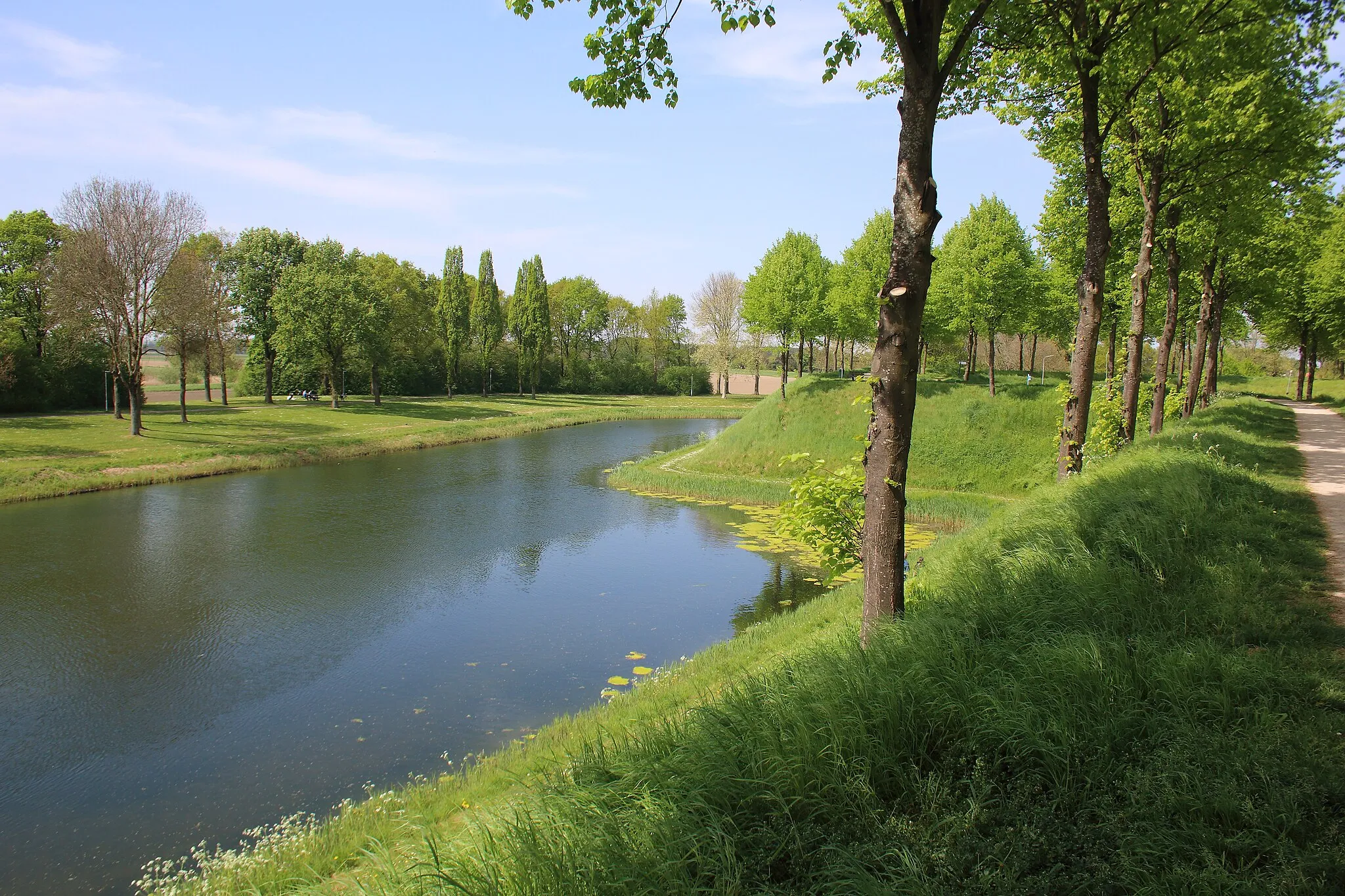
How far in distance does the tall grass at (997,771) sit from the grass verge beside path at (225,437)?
28282mm

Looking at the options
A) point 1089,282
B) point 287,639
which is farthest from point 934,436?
point 287,639

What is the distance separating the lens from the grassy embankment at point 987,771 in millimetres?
2996

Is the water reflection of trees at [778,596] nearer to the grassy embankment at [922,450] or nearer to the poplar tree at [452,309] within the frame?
the grassy embankment at [922,450]

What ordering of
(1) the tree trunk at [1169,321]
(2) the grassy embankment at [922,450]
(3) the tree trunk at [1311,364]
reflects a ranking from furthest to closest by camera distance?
(3) the tree trunk at [1311,364]
(2) the grassy embankment at [922,450]
(1) the tree trunk at [1169,321]

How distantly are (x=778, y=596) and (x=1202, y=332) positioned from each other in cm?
1493

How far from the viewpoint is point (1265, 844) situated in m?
2.84

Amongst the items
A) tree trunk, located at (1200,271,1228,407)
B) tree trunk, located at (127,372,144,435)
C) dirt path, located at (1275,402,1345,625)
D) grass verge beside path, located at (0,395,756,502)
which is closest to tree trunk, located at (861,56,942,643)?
dirt path, located at (1275,402,1345,625)

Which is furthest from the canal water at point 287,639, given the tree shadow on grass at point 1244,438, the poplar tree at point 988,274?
the poplar tree at point 988,274

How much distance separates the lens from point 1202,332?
20.1 meters

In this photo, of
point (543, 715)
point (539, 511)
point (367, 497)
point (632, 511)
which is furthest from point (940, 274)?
point (543, 715)

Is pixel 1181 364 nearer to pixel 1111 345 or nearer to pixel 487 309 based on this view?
pixel 1111 345

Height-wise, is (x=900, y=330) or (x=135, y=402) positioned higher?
(x=900, y=330)

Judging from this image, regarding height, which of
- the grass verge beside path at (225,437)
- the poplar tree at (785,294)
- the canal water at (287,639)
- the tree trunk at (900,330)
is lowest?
the canal water at (287,639)

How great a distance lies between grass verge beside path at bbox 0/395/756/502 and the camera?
26.0m
